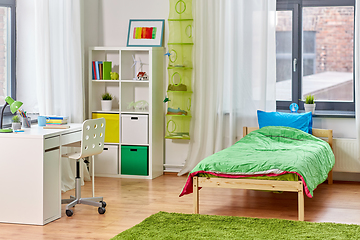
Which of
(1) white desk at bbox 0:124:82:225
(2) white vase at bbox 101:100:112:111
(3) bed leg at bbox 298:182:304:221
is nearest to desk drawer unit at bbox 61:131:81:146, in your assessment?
(1) white desk at bbox 0:124:82:225

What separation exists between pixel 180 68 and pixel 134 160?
1174 mm

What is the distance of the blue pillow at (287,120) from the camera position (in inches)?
196

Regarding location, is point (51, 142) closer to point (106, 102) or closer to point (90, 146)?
point (90, 146)

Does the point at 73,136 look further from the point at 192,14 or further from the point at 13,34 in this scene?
the point at 192,14

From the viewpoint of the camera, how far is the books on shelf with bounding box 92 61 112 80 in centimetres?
542

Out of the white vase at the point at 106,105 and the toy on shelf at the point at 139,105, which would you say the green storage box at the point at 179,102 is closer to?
the toy on shelf at the point at 139,105

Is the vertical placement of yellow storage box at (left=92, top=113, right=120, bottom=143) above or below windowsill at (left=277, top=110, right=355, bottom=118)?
below

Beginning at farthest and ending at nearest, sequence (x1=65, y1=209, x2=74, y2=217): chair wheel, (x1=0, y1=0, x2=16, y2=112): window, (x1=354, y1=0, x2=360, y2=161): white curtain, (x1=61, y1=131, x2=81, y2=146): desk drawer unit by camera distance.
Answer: (x1=354, y1=0, x2=360, y2=161): white curtain → (x1=0, y1=0, x2=16, y2=112): window → (x1=61, y1=131, x2=81, y2=146): desk drawer unit → (x1=65, y1=209, x2=74, y2=217): chair wheel

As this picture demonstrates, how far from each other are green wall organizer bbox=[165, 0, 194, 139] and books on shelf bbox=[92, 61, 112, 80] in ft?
2.33

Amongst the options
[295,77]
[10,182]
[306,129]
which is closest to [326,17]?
[295,77]

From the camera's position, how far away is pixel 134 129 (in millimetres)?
5359

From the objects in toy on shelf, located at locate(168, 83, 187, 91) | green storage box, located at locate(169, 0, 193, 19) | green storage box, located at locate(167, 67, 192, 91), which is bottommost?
toy on shelf, located at locate(168, 83, 187, 91)

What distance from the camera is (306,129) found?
16.3 feet

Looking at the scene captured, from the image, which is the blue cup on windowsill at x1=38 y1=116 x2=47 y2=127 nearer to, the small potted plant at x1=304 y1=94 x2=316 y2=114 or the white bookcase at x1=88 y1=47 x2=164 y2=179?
the white bookcase at x1=88 y1=47 x2=164 y2=179
